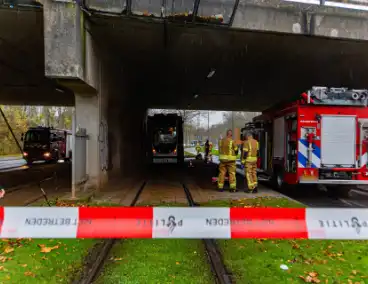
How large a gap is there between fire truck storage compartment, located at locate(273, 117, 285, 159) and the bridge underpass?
2.43 m

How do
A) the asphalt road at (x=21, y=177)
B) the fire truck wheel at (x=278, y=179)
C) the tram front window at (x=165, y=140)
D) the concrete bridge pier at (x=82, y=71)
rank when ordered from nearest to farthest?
the concrete bridge pier at (x=82, y=71) → the fire truck wheel at (x=278, y=179) → the asphalt road at (x=21, y=177) → the tram front window at (x=165, y=140)

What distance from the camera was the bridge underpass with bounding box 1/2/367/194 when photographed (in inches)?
284

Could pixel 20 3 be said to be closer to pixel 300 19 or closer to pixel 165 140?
pixel 300 19

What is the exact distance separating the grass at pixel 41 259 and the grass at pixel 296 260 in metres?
2.08

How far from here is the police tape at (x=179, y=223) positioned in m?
3.18

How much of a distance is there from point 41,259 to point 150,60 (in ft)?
29.2

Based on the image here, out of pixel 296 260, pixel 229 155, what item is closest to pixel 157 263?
pixel 296 260

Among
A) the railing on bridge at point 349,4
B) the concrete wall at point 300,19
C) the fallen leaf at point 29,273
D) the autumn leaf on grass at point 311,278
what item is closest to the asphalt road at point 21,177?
the fallen leaf at point 29,273

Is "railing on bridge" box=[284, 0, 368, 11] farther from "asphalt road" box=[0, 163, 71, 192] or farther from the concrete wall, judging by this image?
"asphalt road" box=[0, 163, 71, 192]

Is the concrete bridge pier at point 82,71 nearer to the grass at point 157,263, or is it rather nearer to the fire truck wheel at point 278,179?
the grass at point 157,263

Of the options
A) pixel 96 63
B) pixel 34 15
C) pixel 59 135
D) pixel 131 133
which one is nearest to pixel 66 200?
pixel 96 63

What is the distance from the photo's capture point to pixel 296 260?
429cm

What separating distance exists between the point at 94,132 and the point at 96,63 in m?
1.93

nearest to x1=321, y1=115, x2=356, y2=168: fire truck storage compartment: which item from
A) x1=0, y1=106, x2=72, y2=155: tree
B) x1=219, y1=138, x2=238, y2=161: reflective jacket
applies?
x1=219, y1=138, x2=238, y2=161: reflective jacket
